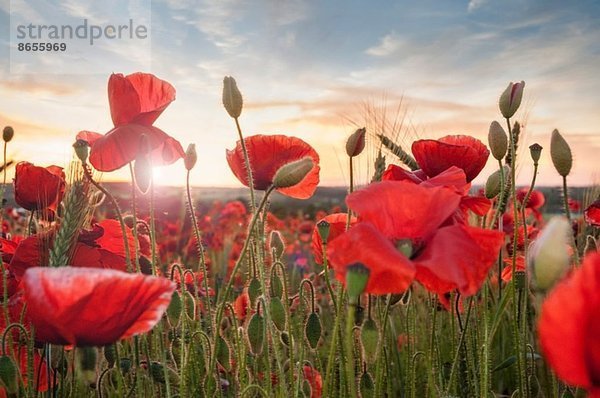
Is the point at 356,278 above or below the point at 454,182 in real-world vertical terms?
below

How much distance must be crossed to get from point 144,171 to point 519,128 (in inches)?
46.8

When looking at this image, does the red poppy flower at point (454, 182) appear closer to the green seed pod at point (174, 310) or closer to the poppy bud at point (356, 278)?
the poppy bud at point (356, 278)

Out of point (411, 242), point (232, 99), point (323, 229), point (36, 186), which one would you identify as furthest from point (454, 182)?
point (36, 186)

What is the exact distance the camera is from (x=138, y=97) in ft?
6.37

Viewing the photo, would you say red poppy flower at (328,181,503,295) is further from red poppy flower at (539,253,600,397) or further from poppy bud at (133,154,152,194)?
poppy bud at (133,154,152,194)

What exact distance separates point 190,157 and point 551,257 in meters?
1.13

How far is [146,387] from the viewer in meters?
2.33

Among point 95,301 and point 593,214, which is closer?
point 95,301

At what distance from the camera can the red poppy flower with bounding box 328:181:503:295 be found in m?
0.98

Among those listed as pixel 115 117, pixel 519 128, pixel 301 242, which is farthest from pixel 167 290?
pixel 301 242

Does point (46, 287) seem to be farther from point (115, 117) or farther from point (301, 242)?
point (301, 242)

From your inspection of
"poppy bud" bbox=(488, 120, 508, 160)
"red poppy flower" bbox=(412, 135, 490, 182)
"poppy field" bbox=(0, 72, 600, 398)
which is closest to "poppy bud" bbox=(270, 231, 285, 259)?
"poppy field" bbox=(0, 72, 600, 398)

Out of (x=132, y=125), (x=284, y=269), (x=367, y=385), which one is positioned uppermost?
(x=132, y=125)

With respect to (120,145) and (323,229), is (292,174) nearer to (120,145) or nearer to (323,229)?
(323,229)
